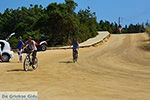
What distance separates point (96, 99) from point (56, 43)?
81.4 ft

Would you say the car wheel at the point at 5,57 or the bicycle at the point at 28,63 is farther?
the car wheel at the point at 5,57

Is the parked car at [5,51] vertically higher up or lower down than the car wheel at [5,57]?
higher up

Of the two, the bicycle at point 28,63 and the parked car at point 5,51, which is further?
the parked car at point 5,51

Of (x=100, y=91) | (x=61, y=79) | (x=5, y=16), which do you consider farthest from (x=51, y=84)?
(x=5, y=16)

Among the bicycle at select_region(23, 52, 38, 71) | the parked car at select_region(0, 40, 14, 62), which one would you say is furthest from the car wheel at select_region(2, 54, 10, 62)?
the bicycle at select_region(23, 52, 38, 71)

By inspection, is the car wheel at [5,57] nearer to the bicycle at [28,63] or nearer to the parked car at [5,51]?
the parked car at [5,51]

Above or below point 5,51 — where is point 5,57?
below

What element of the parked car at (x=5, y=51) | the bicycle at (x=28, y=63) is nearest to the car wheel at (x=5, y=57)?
the parked car at (x=5, y=51)

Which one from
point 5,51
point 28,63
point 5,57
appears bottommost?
point 28,63

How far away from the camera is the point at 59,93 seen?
793 cm

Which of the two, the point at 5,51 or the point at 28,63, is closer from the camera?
the point at 28,63

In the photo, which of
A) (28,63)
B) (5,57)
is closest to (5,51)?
(5,57)

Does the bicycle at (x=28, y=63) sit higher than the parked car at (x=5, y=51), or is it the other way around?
the parked car at (x=5, y=51)

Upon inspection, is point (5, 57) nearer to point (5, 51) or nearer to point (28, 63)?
point (5, 51)
